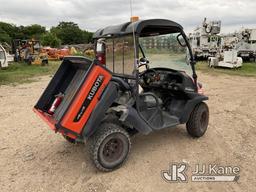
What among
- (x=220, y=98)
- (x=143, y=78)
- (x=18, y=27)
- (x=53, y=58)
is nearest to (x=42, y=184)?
(x=143, y=78)

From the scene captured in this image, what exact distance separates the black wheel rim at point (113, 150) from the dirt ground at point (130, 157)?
7.9 inches

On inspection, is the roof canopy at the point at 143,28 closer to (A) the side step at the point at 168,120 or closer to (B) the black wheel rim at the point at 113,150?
(A) the side step at the point at 168,120

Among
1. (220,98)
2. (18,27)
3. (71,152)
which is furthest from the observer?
(18,27)

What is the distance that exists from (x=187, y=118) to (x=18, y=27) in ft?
226

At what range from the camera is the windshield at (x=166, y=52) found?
14.8ft

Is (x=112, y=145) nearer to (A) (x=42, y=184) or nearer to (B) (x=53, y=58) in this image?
(A) (x=42, y=184)

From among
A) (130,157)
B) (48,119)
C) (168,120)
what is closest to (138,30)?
(168,120)

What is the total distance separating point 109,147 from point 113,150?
0.28 feet

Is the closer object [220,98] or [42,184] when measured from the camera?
[42,184]

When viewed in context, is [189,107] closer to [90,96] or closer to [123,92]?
[123,92]

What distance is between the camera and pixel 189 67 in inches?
178

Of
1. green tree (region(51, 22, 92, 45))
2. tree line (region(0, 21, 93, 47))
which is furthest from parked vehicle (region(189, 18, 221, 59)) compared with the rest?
green tree (region(51, 22, 92, 45))

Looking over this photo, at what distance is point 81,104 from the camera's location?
315cm

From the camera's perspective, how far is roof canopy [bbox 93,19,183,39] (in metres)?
3.51
